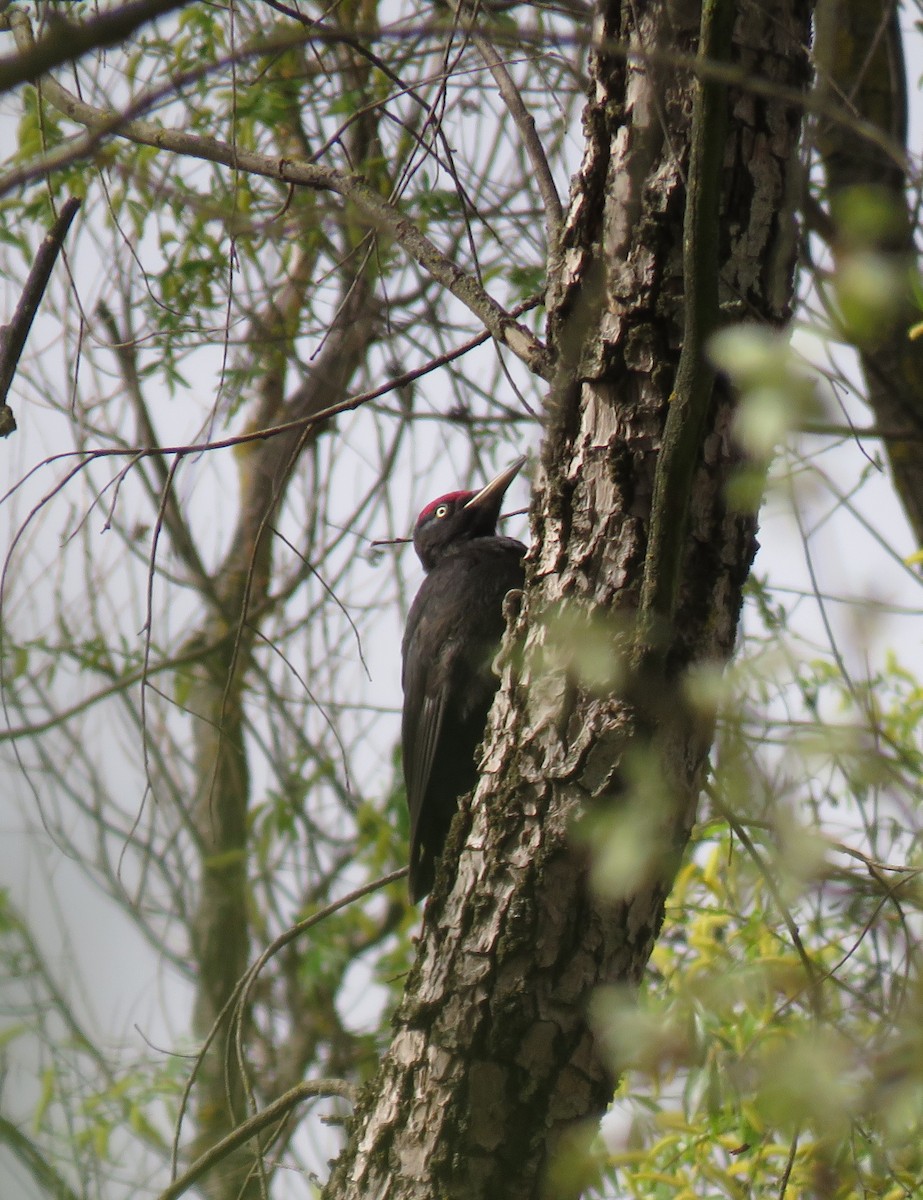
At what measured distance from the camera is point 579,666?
1885 mm

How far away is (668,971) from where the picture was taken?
12.6 ft

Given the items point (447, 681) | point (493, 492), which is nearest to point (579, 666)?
point (447, 681)

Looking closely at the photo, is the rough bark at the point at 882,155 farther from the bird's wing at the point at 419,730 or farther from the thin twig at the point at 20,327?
the thin twig at the point at 20,327

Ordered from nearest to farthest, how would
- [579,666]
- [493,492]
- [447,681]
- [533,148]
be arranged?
[579,666] < [533,148] < [447,681] < [493,492]

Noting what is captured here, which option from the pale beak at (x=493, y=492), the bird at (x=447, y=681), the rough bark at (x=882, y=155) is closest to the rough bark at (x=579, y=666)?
the bird at (x=447, y=681)

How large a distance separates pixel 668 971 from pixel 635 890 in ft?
6.69

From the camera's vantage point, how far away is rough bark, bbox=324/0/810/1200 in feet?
6.37

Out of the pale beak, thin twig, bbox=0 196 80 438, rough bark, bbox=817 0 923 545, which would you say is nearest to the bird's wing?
the pale beak

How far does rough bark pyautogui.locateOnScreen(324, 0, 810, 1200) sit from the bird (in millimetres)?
1546

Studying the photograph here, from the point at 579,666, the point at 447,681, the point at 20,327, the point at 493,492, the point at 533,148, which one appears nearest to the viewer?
the point at 579,666

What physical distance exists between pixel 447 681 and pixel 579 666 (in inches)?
77.1

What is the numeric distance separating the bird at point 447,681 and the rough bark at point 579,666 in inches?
60.9

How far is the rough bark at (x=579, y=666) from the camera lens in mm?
1941

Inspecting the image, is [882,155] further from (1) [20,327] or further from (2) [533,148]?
(1) [20,327]
